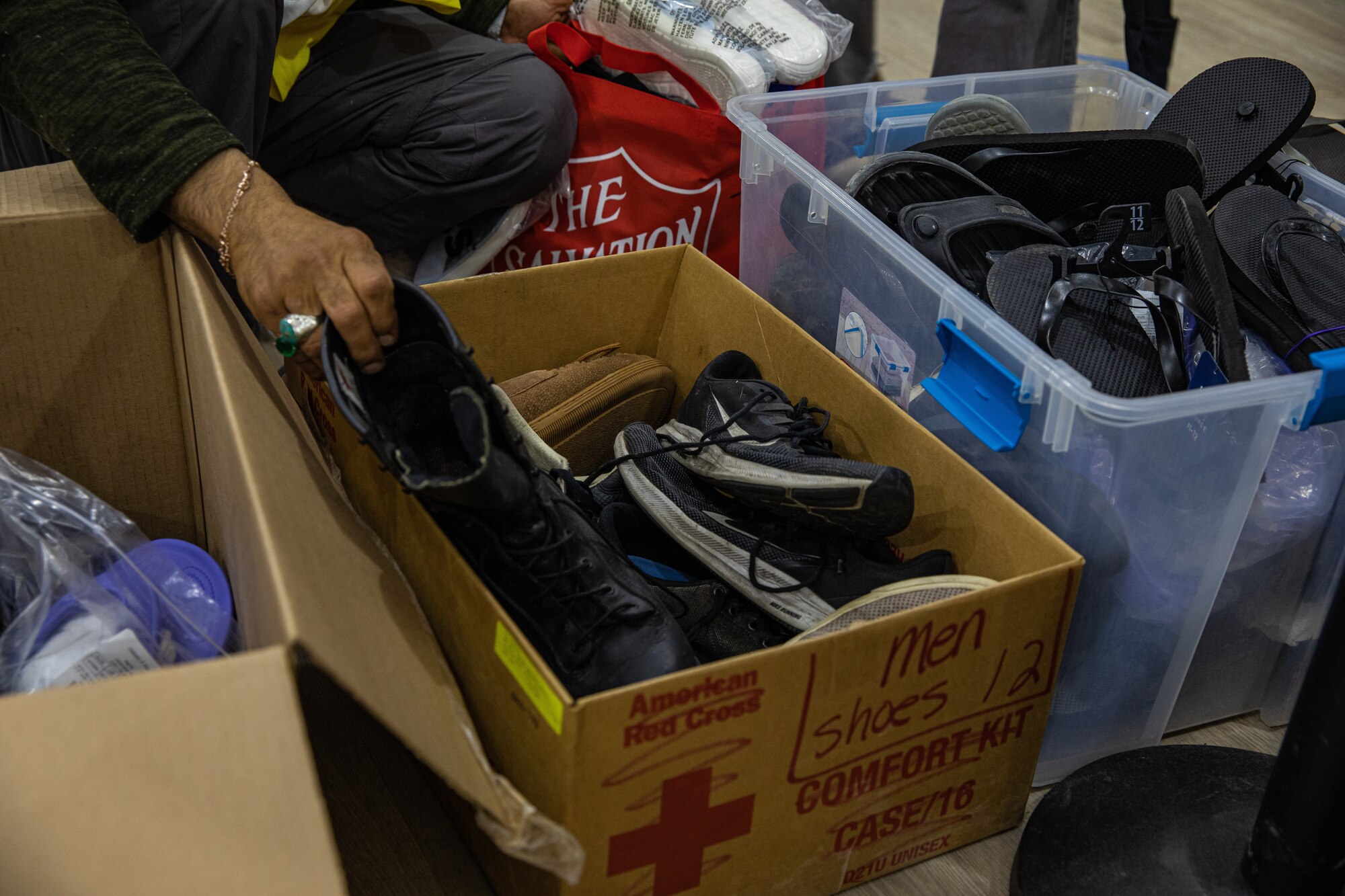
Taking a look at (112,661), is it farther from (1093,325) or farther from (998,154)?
(998,154)

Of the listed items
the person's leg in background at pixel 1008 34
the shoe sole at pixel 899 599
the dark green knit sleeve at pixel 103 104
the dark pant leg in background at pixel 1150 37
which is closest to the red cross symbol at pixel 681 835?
the shoe sole at pixel 899 599

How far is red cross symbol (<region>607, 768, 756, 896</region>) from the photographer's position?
2.28 ft

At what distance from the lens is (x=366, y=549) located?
77 cm

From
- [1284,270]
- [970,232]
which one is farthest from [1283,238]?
[970,232]

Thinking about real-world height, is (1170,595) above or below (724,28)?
below

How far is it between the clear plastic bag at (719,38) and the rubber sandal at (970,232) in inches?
13.3

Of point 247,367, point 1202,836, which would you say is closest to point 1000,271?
point 1202,836

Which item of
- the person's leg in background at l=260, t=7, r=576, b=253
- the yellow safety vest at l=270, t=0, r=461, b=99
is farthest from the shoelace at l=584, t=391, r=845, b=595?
the yellow safety vest at l=270, t=0, r=461, b=99

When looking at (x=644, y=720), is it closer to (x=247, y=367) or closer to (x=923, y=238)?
(x=247, y=367)

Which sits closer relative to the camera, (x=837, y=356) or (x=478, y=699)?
(x=478, y=699)

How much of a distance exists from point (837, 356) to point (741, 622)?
31 cm

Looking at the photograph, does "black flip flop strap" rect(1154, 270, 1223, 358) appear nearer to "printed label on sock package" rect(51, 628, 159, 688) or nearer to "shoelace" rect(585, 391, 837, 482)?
"shoelace" rect(585, 391, 837, 482)

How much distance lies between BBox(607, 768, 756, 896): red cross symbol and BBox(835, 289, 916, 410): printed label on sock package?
0.42 metres

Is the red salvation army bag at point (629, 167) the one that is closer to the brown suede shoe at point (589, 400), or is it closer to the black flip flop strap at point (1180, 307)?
the brown suede shoe at point (589, 400)
